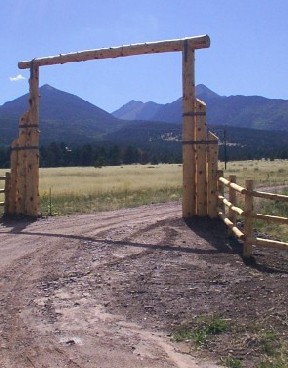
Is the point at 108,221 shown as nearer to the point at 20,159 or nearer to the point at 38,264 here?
the point at 20,159

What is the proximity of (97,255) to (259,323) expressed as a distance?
366 centimetres

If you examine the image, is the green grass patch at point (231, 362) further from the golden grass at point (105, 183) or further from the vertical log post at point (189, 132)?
the golden grass at point (105, 183)

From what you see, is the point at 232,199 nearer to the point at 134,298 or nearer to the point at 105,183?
the point at 134,298

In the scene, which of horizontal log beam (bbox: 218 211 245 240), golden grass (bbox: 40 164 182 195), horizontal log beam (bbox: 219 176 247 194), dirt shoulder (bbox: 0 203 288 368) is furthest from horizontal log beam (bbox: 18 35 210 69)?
golden grass (bbox: 40 164 182 195)

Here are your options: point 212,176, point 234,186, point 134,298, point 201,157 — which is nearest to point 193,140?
point 201,157

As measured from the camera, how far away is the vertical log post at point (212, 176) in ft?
39.4

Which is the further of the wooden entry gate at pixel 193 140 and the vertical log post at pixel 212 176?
the wooden entry gate at pixel 193 140

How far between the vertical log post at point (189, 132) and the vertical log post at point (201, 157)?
0.38 feet

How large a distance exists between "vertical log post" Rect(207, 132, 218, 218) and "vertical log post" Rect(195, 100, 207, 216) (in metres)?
0.11

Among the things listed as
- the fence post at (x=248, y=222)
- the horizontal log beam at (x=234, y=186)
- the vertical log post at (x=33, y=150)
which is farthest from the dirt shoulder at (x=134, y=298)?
the vertical log post at (x=33, y=150)

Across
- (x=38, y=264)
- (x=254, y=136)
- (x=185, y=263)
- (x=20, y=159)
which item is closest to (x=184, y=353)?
(x=185, y=263)

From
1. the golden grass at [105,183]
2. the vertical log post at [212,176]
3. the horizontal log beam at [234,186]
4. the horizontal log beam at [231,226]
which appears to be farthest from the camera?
the golden grass at [105,183]

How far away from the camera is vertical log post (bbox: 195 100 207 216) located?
40.0 ft

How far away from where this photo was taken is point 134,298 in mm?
7059
